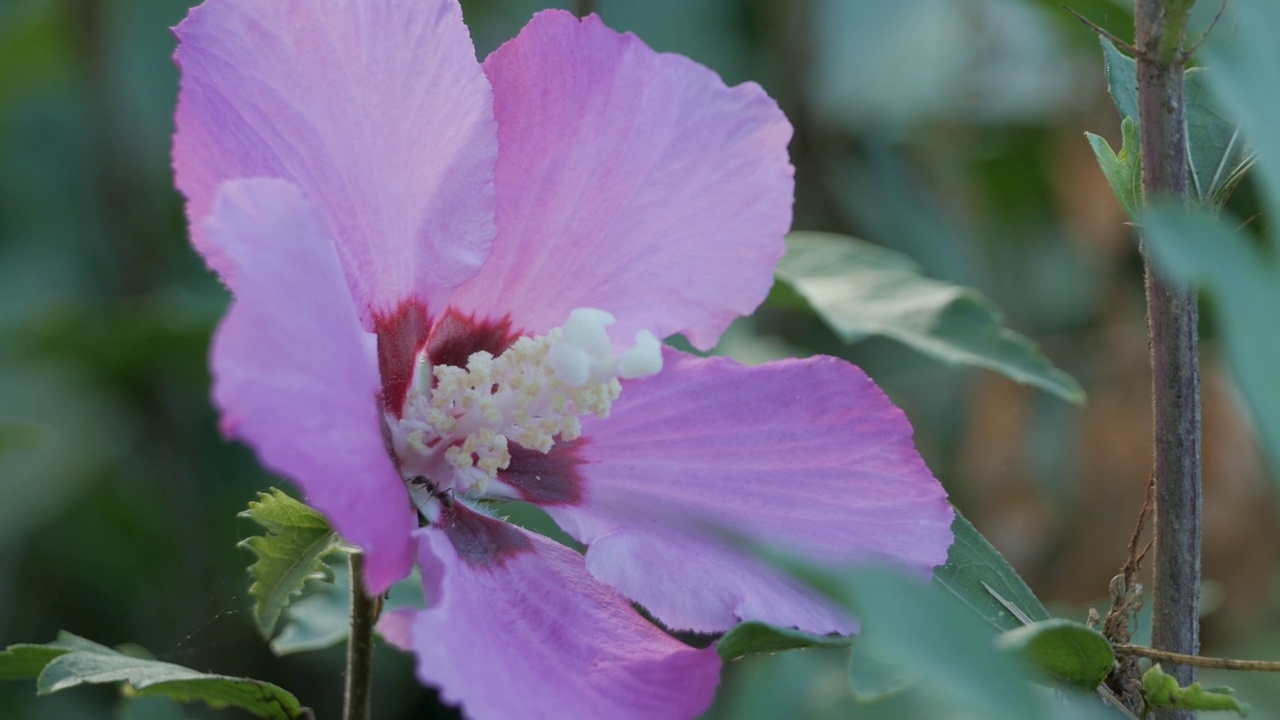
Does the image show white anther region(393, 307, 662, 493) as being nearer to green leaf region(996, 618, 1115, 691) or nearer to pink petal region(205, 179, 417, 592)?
pink petal region(205, 179, 417, 592)

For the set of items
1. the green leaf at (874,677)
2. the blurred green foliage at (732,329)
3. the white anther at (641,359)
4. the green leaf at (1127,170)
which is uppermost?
the green leaf at (1127,170)

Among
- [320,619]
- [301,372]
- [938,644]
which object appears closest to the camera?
[938,644]

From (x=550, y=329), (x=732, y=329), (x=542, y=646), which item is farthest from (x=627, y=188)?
(x=732, y=329)

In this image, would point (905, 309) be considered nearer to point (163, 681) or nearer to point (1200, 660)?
point (1200, 660)

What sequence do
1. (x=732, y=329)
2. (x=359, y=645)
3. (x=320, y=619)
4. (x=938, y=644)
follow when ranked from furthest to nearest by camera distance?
1. (x=732, y=329)
2. (x=320, y=619)
3. (x=359, y=645)
4. (x=938, y=644)

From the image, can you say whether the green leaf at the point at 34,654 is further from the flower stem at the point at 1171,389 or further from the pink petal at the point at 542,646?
the flower stem at the point at 1171,389

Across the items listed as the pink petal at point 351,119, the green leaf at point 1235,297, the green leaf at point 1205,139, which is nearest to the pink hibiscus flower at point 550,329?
the pink petal at point 351,119
